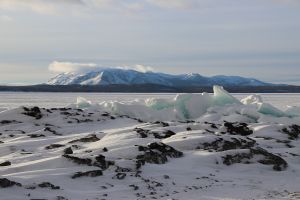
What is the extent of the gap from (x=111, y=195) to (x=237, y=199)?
104 inches

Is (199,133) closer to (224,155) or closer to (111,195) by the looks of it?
(224,155)

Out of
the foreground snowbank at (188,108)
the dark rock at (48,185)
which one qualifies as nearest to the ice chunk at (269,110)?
the foreground snowbank at (188,108)

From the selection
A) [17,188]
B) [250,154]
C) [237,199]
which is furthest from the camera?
[250,154]

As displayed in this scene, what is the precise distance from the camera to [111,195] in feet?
32.5

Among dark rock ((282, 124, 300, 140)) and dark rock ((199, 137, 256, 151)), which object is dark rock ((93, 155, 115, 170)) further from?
dark rock ((282, 124, 300, 140))

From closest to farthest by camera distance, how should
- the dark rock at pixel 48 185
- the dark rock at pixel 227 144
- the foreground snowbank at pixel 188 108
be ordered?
1. the dark rock at pixel 48 185
2. the dark rock at pixel 227 144
3. the foreground snowbank at pixel 188 108

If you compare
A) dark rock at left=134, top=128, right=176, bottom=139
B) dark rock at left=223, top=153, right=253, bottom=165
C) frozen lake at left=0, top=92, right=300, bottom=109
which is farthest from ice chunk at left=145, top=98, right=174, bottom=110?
dark rock at left=223, top=153, right=253, bottom=165

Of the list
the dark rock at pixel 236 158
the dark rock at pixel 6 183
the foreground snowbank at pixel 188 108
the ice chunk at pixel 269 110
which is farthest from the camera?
the foreground snowbank at pixel 188 108

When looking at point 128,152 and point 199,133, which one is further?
point 199,133

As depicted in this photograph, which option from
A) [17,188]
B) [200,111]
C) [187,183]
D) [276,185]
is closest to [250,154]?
[276,185]

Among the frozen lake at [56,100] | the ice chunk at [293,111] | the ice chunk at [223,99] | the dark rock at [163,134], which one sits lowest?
the frozen lake at [56,100]

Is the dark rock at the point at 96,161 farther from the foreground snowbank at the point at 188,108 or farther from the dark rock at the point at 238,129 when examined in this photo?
the foreground snowbank at the point at 188,108

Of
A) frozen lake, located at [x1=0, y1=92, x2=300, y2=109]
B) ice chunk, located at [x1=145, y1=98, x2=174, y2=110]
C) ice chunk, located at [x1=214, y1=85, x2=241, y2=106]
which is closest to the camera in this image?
ice chunk, located at [x1=145, y1=98, x2=174, y2=110]

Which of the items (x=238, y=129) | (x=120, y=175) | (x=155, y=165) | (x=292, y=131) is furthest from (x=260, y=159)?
(x=292, y=131)
